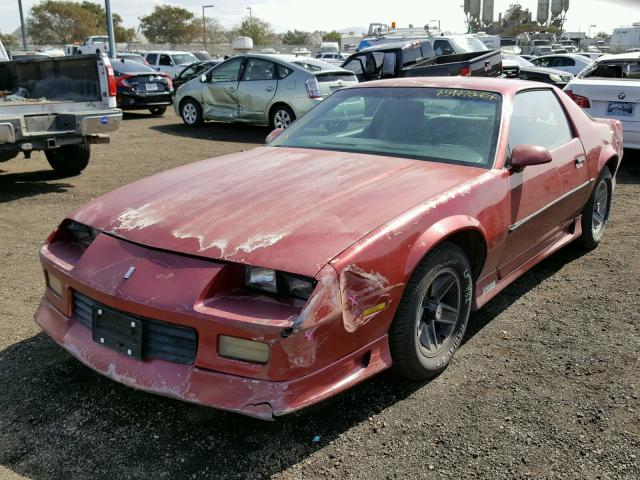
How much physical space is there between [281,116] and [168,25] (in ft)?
239

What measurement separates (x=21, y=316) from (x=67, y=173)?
493 cm

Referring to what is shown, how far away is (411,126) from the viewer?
12.6ft

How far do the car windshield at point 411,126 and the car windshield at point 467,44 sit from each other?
524 inches

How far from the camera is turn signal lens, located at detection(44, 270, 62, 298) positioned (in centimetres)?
294

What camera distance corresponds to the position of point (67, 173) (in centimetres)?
831

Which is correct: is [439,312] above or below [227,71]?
below

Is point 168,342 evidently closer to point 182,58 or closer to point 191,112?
point 191,112

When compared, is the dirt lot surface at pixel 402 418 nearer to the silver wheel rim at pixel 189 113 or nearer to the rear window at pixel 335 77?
the rear window at pixel 335 77

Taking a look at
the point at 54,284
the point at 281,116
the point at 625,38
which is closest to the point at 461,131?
the point at 54,284

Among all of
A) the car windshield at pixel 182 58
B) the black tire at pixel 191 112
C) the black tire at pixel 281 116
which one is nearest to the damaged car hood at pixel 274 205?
the black tire at pixel 281 116

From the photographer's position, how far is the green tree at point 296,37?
315 ft

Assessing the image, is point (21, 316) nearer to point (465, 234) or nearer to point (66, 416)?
point (66, 416)

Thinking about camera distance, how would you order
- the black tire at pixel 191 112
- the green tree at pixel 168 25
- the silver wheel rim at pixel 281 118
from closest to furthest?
1. the silver wheel rim at pixel 281 118
2. the black tire at pixel 191 112
3. the green tree at pixel 168 25

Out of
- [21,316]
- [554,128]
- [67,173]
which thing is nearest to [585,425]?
[554,128]
